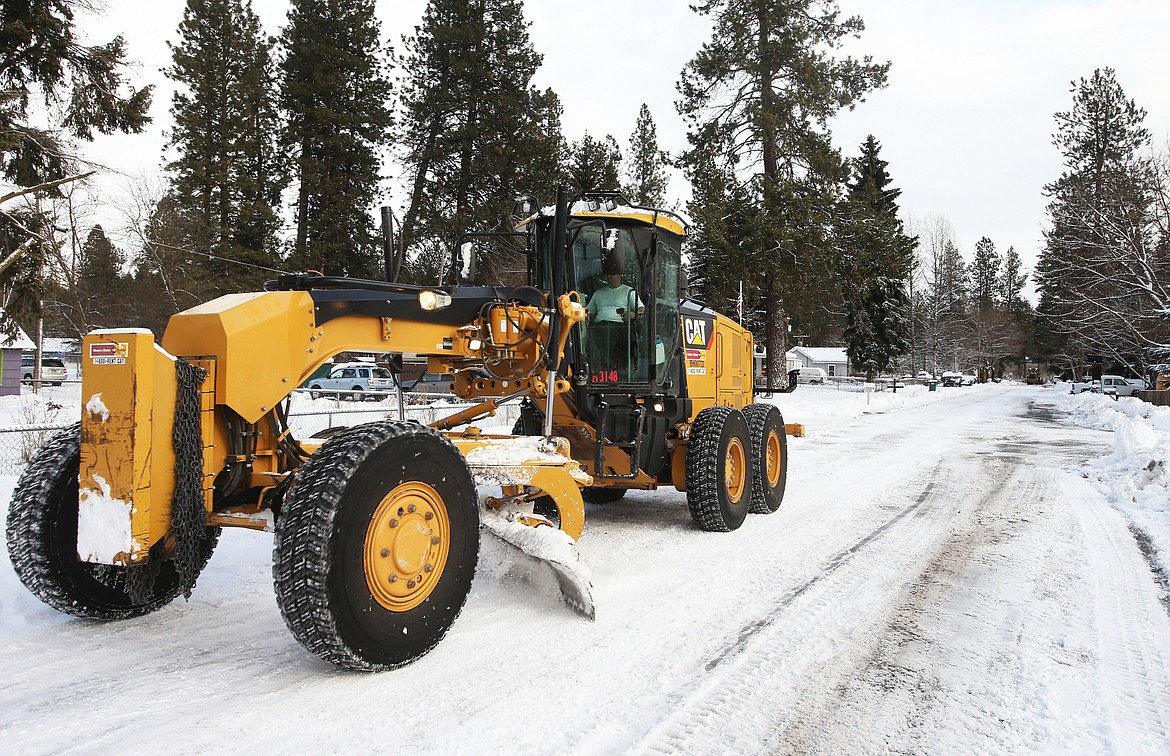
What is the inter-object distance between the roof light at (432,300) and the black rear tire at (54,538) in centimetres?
186

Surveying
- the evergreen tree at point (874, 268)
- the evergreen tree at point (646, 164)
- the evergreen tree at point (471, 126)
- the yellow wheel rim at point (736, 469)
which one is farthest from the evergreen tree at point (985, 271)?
the yellow wheel rim at point (736, 469)

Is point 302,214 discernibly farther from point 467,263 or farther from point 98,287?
A: point 467,263

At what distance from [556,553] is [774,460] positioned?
459 cm

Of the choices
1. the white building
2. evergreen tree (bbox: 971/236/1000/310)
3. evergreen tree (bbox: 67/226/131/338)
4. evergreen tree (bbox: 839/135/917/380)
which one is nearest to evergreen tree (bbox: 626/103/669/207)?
evergreen tree (bbox: 839/135/917/380)

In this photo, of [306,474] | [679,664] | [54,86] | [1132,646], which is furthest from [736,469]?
[54,86]

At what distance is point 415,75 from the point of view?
96.0ft

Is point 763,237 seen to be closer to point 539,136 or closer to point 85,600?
point 539,136

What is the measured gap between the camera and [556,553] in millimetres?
4340

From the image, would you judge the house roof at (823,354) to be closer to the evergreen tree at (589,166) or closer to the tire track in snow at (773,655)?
the evergreen tree at (589,166)

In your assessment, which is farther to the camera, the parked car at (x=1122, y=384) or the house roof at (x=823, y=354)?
the house roof at (x=823, y=354)

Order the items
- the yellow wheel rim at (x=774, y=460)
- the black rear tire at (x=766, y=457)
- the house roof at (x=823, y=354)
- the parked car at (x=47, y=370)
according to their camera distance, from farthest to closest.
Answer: the house roof at (x=823, y=354)
the parked car at (x=47, y=370)
the yellow wheel rim at (x=774, y=460)
the black rear tire at (x=766, y=457)

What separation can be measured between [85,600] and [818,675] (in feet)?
12.0

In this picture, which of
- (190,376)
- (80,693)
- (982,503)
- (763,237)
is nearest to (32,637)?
(80,693)

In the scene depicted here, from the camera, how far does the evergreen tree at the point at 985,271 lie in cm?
9481
